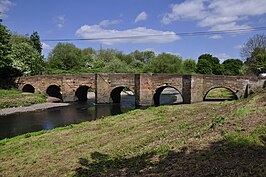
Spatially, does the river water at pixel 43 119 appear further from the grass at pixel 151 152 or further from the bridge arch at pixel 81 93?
the grass at pixel 151 152

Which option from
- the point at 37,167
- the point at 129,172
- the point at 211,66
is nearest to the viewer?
the point at 129,172

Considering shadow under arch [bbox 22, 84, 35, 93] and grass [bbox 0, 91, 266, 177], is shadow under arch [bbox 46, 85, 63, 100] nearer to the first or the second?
shadow under arch [bbox 22, 84, 35, 93]

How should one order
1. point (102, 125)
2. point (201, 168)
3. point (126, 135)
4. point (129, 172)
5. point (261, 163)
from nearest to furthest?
point (261, 163)
point (201, 168)
point (129, 172)
point (126, 135)
point (102, 125)

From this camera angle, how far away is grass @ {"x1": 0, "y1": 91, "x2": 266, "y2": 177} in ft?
22.9

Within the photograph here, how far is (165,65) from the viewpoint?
63125 millimetres

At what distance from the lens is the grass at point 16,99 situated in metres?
34.5

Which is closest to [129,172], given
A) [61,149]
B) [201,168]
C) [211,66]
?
[201,168]

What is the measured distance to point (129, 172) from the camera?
7.70 meters

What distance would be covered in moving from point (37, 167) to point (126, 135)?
433 cm

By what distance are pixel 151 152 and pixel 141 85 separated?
26.4 m

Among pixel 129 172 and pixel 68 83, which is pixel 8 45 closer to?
pixel 68 83

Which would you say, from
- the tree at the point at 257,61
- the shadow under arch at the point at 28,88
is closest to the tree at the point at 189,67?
the tree at the point at 257,61

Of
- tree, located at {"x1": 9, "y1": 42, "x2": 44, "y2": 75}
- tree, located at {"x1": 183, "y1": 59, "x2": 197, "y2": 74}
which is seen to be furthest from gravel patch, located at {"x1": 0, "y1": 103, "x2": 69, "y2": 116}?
tree, located at {"x1": 183, "y1": 59, "x2": 197, "y2": 74}

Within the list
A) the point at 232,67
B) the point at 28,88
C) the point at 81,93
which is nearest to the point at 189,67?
the point at 232,67
